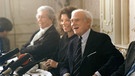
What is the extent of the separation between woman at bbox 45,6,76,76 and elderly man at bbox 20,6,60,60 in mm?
127

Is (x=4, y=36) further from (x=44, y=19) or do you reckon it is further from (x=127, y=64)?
(x=127, y=64)

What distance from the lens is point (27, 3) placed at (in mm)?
4719

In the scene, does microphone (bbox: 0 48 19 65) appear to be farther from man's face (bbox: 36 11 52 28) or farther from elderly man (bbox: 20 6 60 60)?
man's face (bbox: 36 11 52 28)

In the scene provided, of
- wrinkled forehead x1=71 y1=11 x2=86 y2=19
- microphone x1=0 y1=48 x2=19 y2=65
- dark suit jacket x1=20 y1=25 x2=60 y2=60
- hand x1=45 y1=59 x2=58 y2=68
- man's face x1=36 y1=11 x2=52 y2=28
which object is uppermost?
wrinkled forehead x1=71 y1=11 x2=86 y2=19

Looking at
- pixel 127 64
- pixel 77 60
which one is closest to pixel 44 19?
pixel 77 60

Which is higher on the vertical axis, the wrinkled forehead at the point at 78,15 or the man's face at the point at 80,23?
the wrinkled forehead at the point at 78,15

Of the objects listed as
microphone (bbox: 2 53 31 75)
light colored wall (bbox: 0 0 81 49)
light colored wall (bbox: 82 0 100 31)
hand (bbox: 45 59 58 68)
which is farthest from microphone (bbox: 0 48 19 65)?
light colored wall (bbox: 0 0 81 49)

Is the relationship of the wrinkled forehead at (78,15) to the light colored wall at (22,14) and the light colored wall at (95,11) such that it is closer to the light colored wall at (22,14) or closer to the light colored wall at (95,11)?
the light colored wall at (95,11)

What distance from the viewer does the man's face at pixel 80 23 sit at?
2230mm

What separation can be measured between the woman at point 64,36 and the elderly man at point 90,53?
0.71 feet

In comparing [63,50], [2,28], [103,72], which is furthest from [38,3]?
[103,72]

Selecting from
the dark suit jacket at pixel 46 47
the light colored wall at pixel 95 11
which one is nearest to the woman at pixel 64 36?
the dark suit jacket at pixel 46 47

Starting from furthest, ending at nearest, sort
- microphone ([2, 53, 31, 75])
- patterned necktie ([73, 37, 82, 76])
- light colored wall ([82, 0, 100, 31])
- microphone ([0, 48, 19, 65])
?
light colored wall ([82, 0, 100, 31]) → patterned necktie ([73, 37, 82, 76]) → microphone ([0, 48, 19, 65]) → microphone ([2, 53, 31, 75])

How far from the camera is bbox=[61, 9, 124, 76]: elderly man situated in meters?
2.09
